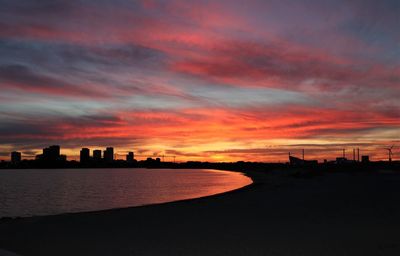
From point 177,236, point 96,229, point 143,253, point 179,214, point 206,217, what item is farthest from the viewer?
point 179,214

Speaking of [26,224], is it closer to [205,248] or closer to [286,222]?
[205,248]

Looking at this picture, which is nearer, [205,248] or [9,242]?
[205,248]

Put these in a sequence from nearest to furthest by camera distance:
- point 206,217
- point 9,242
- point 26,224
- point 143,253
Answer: point 143,253
point 9,242
point 26,224
point 206,217

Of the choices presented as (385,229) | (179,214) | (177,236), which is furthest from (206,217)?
(385,229)

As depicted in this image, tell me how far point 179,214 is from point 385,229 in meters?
12.1

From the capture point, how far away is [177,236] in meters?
17.4

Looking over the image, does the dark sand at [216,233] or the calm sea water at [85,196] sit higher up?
the dark sand at [216,233]

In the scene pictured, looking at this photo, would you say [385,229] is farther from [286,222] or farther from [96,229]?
[96,229]

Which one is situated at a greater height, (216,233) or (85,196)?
(216,233)

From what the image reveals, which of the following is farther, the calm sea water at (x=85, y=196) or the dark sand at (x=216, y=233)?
the calm sea water at (x=85, y=196)

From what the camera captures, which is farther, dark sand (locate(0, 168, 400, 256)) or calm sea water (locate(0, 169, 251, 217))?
calm sea water (locate(0, 169, 251, 217))

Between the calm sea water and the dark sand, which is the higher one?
the dark sand

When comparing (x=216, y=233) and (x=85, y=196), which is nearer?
(x=216, y=233)

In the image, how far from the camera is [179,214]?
82.8ft
